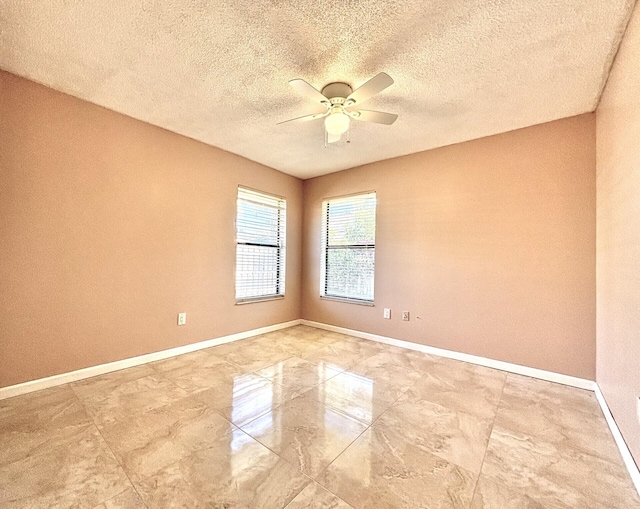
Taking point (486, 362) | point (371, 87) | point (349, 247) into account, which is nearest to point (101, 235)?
point (371, 87)

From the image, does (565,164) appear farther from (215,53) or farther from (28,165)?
(28,165)

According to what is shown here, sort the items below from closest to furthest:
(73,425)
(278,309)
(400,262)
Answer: (73,425) → (400,262) → (278,309)

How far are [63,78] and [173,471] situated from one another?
9.25ft

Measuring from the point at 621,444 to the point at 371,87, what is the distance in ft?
8.59

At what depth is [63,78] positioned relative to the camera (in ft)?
6.81

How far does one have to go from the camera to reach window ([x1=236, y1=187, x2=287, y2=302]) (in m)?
3.69

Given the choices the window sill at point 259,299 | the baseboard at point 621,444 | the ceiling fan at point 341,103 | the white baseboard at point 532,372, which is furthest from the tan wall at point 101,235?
the baseboard at point 621,444

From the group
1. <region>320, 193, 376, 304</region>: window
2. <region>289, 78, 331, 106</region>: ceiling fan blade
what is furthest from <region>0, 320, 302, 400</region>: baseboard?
<region>289, 78, 331, 106</region>: ceiling fan blade

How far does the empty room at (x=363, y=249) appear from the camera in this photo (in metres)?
1.43

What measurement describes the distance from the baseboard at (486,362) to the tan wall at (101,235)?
74.0 inches

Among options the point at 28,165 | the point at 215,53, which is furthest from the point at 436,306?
the point at 28,165

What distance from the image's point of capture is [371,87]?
179cm

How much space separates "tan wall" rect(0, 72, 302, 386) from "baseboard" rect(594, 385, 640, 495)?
349cm

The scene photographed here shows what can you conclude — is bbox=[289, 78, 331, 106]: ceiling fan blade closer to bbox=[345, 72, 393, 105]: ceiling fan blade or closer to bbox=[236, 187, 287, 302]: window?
bbox=[345, 72, 393, 105]: ceiling fan blade
